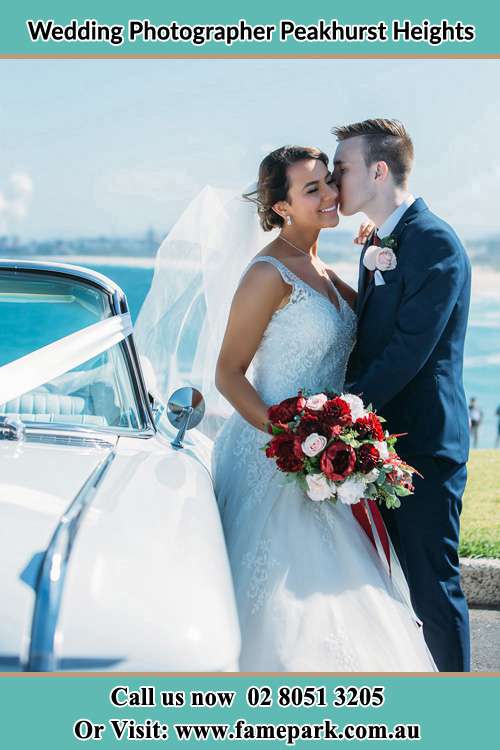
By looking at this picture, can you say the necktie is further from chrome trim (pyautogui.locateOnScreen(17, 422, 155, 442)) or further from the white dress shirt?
chrome trim (pyautogui.locateOnScreen(17, 422, 155, 442))

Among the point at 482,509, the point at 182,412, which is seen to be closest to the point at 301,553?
the point at 182,412

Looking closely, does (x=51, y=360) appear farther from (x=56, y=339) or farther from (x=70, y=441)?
(x=56, y=339)

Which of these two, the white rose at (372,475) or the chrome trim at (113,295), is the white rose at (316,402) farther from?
the chrome trim at (113,295)

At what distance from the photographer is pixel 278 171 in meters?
3.41

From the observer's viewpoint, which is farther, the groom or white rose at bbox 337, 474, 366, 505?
the groom

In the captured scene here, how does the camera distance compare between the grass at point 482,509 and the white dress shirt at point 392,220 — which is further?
the grass at point 482,509

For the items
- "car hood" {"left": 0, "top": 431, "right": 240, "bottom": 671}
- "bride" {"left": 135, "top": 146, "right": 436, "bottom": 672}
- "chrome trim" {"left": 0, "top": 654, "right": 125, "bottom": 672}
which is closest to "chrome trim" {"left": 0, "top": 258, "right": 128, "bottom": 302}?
"bride" {"left": 135, "top": 146, "right": 436, "bottom": 672}

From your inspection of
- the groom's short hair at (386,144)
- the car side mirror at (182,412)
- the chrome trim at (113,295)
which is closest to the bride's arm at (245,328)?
the car side mirror at (182,412)

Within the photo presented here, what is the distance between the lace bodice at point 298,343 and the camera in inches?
128

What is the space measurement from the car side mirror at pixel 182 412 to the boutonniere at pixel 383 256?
869 mm

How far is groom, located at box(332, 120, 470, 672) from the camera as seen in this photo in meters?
3.13

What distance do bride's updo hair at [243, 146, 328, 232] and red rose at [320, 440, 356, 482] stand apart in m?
1.23

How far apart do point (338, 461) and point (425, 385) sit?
76 centimetres

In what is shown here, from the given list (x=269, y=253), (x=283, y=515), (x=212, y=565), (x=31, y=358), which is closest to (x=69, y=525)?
(x=212, y=565)
